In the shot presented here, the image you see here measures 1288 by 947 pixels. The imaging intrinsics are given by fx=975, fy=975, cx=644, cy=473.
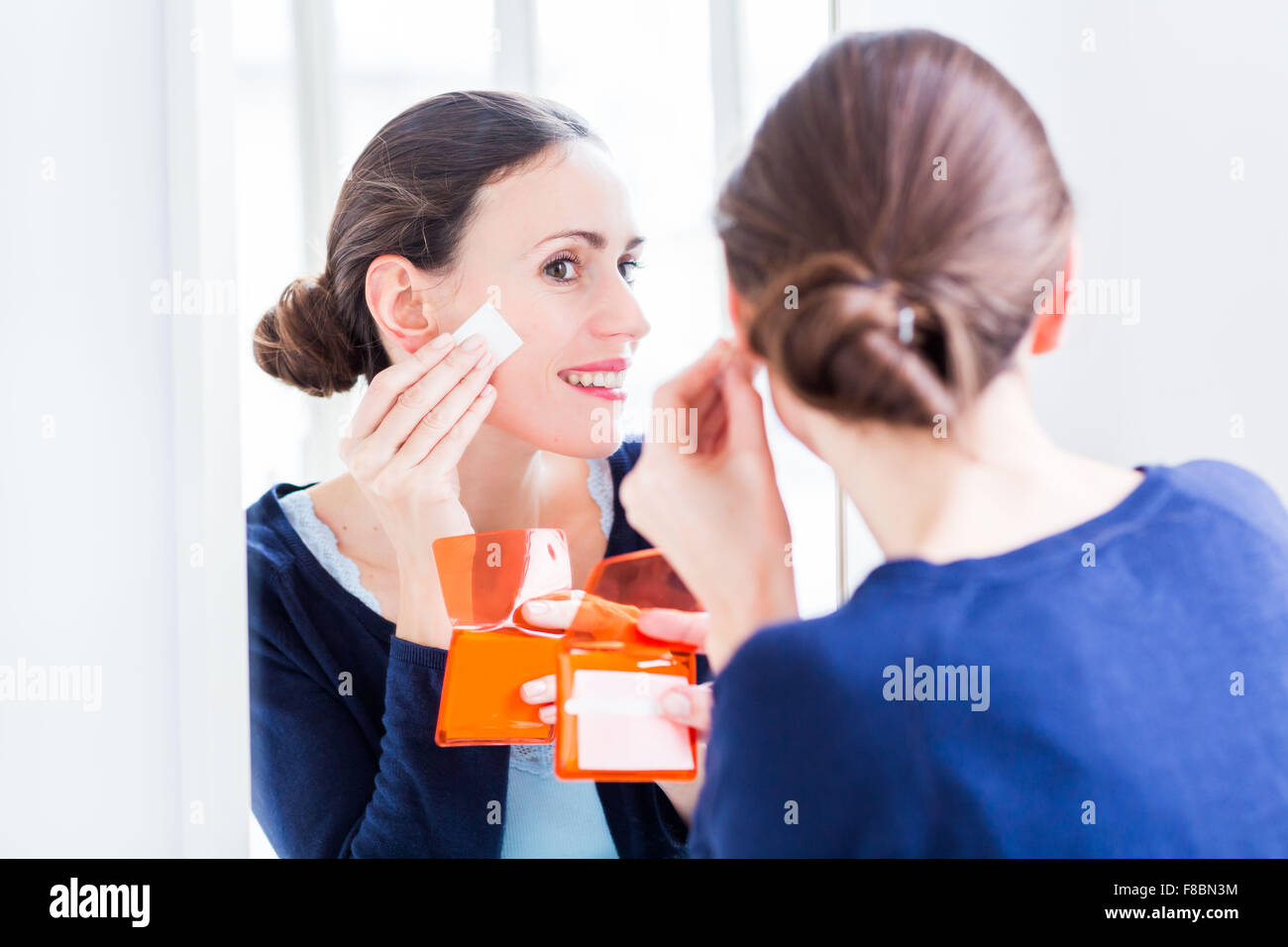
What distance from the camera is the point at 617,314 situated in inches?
30.8

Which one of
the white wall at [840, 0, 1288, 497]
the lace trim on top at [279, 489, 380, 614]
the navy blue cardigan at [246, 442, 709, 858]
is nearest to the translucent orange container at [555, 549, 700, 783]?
the navy blue cardigan at [246, 442, 709, 858]

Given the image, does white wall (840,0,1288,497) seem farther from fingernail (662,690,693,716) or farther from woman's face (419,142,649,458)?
fingernail (662,690,693,716)

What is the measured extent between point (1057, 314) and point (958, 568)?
0.54ft

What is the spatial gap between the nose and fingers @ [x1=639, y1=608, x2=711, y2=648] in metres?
0.24

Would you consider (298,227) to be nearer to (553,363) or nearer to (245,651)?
(553,363)

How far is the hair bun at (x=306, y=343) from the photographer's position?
0.81m

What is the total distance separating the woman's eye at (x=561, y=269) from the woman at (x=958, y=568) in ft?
0.73

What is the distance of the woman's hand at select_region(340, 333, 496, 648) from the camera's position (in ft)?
2.48

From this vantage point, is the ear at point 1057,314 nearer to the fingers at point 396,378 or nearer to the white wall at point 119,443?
the fingers at point 396,378

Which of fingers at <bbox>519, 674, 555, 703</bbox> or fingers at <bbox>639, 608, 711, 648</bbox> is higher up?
fingers at <bbox>639, 608, 711, 648</bbox>

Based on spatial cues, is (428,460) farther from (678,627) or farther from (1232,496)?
(1232,496)

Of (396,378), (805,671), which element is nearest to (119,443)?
(396,378)

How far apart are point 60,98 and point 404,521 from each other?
1.43 feet

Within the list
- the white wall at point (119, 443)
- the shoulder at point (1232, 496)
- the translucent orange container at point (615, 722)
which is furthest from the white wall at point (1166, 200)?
the white wall at point (119, 443)
